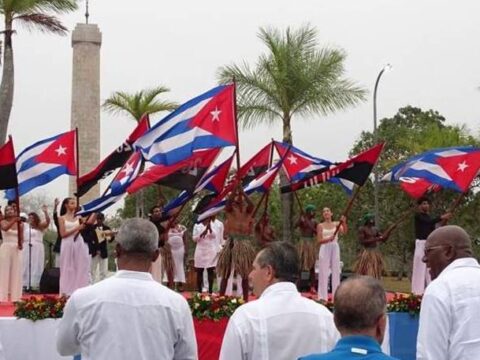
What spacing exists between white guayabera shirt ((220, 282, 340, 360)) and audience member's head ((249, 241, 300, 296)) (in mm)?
40

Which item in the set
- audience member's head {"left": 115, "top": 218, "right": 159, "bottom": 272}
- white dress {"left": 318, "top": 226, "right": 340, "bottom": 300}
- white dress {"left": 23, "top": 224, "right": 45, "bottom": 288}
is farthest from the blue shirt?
white dress {"left": 23, "top": 224, "right": 45, "bottom": 288}

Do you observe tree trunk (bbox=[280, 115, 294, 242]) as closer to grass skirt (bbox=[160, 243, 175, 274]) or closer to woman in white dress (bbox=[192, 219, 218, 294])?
woman in white dress (bbox=[192, 219, 218, 294])

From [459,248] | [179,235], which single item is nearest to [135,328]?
[459,248]

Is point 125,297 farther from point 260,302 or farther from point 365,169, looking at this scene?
point 365,169

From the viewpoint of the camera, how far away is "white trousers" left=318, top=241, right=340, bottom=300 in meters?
17.5

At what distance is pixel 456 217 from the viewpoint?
3738cm

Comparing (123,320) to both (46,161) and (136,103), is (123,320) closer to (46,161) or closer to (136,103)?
(46,161)

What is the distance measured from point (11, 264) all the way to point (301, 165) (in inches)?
238

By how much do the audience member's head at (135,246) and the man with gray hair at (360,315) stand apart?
1.57 metres

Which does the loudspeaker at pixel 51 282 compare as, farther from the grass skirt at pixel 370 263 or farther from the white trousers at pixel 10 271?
the grass skirt at pixel 370 263

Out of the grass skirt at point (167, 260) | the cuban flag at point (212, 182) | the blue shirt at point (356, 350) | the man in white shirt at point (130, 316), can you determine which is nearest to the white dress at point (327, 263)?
the cuban flag at point (212, 182)

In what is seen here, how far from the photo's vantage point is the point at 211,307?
10547 millimetres

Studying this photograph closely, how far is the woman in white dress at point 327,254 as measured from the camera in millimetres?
17375

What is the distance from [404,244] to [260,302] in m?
37.3
